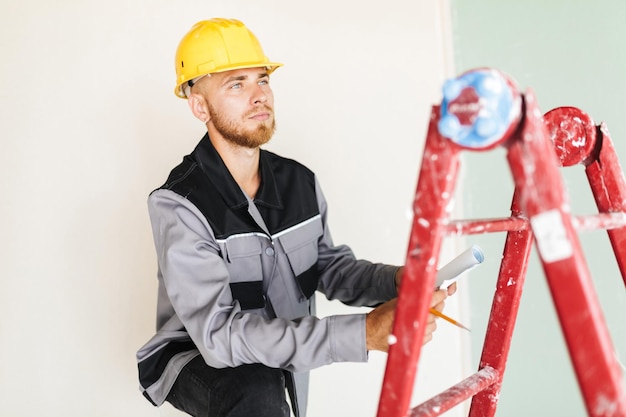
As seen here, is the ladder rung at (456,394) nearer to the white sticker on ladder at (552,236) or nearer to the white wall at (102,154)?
the white sticker on ladder at (552,236)

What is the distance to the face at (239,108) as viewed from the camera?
169 cm

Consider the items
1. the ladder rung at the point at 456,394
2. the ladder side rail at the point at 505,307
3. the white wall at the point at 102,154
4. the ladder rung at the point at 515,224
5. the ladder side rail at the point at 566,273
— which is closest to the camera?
the ladder side rail at the point at 566,273

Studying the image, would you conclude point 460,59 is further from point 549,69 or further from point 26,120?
point 26,120

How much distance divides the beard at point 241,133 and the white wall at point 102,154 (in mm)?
456

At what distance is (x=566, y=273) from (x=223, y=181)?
97 centimetres

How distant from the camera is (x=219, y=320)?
4.42ft

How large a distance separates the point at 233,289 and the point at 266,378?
0.90ft

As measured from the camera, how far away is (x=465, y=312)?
2.39 meters

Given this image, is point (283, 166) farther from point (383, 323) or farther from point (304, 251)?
point (383, 323)

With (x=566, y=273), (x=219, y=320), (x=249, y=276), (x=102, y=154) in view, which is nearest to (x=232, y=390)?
(x=219, y=320)

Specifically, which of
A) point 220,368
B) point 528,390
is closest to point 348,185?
point 528,390

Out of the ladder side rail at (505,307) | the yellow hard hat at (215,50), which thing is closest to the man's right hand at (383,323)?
the ladder side rail at (505,307)

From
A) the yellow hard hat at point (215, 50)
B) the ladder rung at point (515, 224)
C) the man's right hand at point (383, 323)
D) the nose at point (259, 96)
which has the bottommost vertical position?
the man's right hand at point (383, 323)

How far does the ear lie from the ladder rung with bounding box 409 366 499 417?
3.11ft
